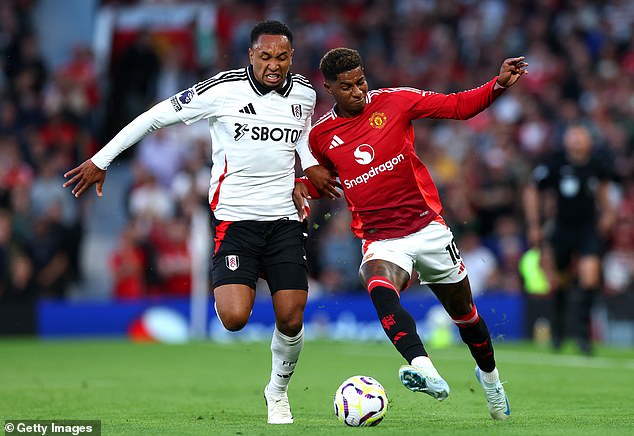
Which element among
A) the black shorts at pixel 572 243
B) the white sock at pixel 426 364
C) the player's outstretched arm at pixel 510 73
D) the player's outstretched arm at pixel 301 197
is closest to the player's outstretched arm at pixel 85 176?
the player's outstretched arm at pixel 301 197

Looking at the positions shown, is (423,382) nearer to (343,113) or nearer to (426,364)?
(426,364)

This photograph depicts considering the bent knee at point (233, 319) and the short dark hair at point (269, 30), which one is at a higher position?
the short dark hair at point (269, 30)

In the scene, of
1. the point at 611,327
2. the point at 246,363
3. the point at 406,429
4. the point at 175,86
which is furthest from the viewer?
the point at 175,86

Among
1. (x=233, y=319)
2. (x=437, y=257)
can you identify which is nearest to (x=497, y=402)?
(x=437, y=257)

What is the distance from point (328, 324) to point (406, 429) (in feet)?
35.6

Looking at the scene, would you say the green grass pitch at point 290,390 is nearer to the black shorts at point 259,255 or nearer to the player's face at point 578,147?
the black shorts at point 259,255

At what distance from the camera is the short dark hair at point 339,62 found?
7906 mm

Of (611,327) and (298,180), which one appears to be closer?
(298,180)

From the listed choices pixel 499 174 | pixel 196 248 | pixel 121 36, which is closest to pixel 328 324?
pixel 196 248

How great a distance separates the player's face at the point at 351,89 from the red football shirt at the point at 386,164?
122 millimetres

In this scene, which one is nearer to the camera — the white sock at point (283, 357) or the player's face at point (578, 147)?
the white sock at point (283, 357)

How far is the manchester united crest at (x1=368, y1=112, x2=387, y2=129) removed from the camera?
26.6ft

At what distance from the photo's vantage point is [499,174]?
18.9 meters

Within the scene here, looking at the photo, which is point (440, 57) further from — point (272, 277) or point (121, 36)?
point (272, 277)
